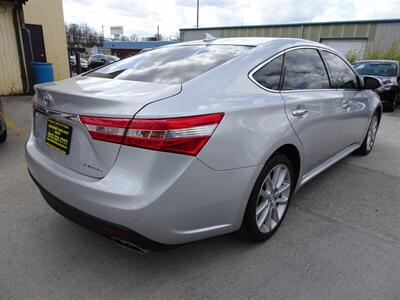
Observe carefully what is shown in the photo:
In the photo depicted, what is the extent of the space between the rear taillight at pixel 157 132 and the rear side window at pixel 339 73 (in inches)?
84.1

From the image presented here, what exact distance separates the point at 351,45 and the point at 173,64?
23159mm

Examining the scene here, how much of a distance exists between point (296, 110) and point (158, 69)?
1138mm

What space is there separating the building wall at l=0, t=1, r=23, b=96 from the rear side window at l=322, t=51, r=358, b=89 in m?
9.40

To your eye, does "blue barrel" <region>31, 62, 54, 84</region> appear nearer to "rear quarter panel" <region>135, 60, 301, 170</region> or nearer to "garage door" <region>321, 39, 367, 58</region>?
"rear quarter panel" <region>135, 60, 301, 170</region>

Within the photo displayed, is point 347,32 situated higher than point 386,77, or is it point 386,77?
point 347,32

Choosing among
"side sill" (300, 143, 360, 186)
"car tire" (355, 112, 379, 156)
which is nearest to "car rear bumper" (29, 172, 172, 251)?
"side sill" (300, 143, 360, 186)

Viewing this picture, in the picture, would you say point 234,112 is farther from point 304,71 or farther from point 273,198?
point 304,71

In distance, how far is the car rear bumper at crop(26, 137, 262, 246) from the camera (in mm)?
1754

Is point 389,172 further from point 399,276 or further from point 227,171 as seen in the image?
point 227,171

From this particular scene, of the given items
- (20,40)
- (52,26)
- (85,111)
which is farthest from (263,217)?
(52,26)

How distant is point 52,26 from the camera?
12680mm

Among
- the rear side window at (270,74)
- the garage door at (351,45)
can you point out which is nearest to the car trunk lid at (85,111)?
the rear side window at (270,74)

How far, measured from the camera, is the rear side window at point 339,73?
339 centimetres

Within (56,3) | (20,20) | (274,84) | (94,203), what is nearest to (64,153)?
(94,203)
